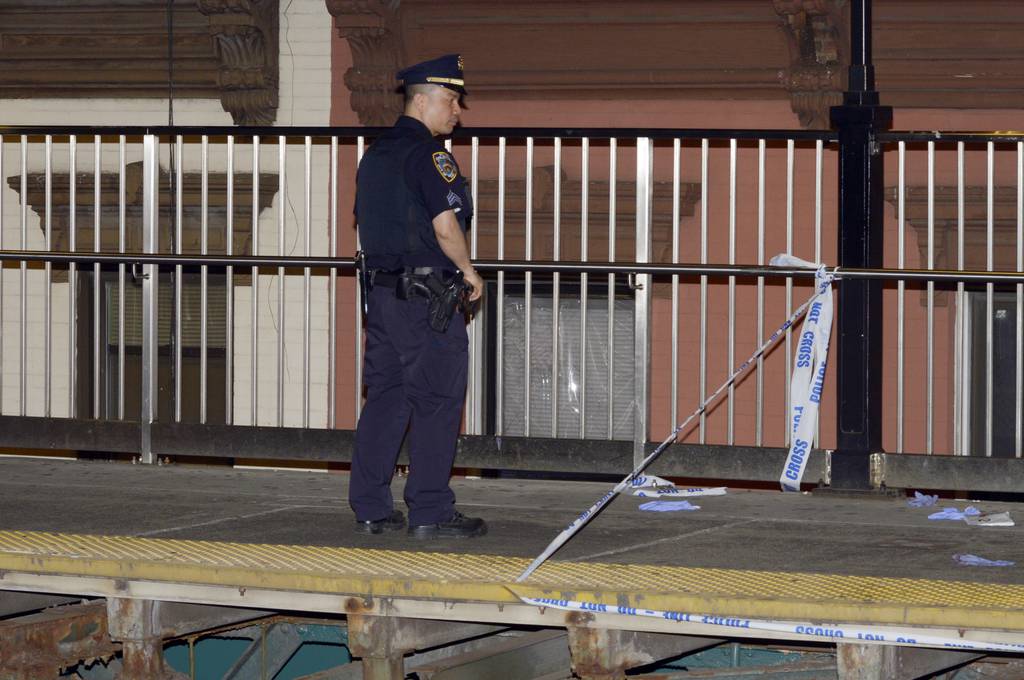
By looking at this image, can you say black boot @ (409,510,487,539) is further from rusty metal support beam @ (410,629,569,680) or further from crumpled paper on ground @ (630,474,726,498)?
crumpled paper on ground @ (630,474,726,498)

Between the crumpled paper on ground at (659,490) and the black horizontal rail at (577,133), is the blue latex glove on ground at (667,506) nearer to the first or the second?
the crumpled paper on ground at (659,490)

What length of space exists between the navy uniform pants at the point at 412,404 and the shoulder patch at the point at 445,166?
0.48 m

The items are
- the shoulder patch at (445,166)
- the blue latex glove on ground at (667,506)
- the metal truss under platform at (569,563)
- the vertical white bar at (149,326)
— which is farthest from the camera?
the vertical white bar at (149,326)

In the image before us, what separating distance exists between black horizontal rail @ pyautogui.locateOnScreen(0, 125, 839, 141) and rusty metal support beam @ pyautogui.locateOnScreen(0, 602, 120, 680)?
278 centimetres

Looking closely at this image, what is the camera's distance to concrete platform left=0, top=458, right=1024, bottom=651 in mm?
4938

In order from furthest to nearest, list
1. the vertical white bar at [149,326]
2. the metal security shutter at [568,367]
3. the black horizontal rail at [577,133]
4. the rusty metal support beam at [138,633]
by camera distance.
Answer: the metal security shutter at [568,367] → the vertical white bar at [149,326] → the black horizontal rail at [577,133] → the rusty metal support beam at [138,633]

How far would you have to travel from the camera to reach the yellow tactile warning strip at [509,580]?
4.86m

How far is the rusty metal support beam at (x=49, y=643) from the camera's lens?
6.28 metres

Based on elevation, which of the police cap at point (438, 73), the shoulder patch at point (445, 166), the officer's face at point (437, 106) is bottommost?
the shoulder patch at point (445, 166)

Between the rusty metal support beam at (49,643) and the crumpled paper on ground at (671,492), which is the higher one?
the crumpled paper on ground at (671,492)

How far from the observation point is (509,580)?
17.3ft

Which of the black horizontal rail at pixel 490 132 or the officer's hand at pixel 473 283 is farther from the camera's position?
the black horizontal rail at pixel 490 132

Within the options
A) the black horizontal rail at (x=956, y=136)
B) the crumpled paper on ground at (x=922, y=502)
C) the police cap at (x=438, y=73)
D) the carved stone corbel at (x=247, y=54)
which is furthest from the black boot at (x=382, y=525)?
the carved stone corbel at (x=247, y=54)

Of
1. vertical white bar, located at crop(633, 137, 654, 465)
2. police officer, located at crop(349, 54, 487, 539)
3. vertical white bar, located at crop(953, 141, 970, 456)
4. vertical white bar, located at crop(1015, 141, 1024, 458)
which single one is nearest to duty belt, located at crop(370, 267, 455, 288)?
police officer, located at crop(349, 54, 487, 539)
